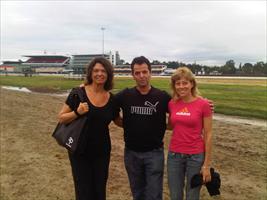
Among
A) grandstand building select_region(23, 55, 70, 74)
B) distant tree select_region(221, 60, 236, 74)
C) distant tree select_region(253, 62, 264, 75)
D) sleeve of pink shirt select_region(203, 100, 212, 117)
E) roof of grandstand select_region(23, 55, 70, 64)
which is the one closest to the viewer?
sleeve of pink shirt select_region(203, 100, 212, 117)

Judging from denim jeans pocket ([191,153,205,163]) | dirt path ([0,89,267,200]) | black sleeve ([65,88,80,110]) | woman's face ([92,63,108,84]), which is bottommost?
dirt path ([0,89,267,200])

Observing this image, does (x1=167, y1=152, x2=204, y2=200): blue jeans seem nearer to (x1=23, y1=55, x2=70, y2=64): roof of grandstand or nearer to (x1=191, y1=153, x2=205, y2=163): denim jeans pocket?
(x1=191, y1=153, x2=205, y2=163): denim jeans pocket

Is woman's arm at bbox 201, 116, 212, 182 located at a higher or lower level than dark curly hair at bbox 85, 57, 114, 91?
lower

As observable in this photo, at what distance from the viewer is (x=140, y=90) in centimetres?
432

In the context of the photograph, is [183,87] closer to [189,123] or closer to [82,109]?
[189,123]

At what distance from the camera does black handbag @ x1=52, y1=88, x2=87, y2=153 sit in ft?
13.5

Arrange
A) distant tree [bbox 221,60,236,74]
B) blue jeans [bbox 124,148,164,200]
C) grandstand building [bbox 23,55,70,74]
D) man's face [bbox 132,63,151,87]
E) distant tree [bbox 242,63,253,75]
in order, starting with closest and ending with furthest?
man's face [bbox 132,63,151,87], blue jeans [bbox 124,148,164,200], distant tree [bbox 242,63,253,75], distant tree [bbox 221,60,236,74], grandstand building [bbox 23,55,70,74]

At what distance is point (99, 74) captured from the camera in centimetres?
430

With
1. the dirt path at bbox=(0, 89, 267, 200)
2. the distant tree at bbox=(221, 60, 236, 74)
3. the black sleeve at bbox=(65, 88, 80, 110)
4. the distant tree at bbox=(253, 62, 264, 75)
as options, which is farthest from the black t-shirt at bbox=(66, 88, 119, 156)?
the distant tree at bbox=(253, 62, 264, 75)

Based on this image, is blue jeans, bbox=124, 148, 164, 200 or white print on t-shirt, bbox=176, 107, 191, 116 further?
blue jeans, bbox=124, 148, 164, 200

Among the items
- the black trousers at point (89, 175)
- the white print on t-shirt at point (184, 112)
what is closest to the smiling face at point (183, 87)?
the white print on t-shirt at point (184, 112)

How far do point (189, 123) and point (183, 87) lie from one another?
396 mm

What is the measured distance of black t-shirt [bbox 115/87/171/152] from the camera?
4.23 meters

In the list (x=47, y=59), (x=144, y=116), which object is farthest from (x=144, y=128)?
(x=47, y=59)
